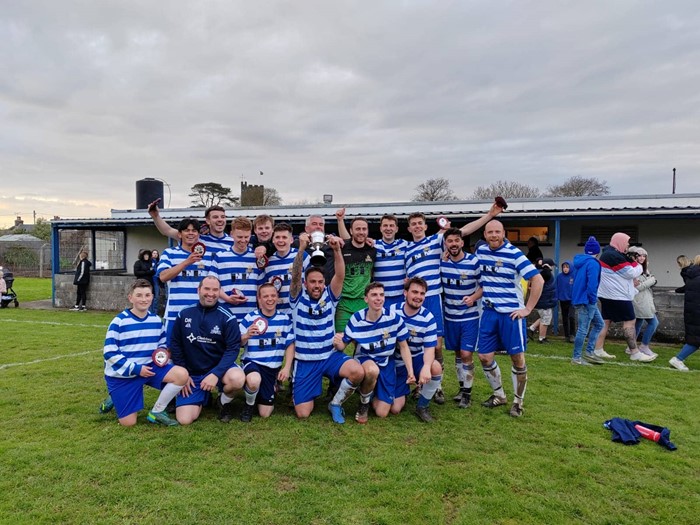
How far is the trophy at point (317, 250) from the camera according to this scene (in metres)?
3.68

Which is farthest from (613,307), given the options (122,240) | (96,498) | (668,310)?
(122,240)

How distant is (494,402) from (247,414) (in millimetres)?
2373

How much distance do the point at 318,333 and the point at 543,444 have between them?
2.04 metres

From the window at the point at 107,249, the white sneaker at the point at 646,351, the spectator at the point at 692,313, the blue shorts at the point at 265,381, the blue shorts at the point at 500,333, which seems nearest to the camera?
the blue shorts at the point at 265,381

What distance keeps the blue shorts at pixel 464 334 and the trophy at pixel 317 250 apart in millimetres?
1568

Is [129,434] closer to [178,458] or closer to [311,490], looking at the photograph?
[178,458]

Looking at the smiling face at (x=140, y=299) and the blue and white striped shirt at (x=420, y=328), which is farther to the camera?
the blue and white striped shirt at (x=420, y=328)

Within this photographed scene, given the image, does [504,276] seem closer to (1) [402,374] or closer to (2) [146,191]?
(1) [402,374]

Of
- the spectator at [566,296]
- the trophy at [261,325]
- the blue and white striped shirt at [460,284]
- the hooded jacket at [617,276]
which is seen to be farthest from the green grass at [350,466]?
the spectator at [566,296]

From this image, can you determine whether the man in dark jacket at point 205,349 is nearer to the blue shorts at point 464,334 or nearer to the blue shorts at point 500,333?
the blue shorts at point 464,334

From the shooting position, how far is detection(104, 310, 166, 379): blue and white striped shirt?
147 inches

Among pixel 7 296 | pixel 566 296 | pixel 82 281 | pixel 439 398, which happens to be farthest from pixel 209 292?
pixel 7 296

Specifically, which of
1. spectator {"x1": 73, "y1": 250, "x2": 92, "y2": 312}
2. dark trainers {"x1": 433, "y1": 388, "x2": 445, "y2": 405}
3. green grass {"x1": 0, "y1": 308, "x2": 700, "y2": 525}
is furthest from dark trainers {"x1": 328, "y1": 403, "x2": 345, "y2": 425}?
spectator {"x1": 73, "y1": 250, "x2": 92, "y2": 312}

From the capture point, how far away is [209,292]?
3.81m
